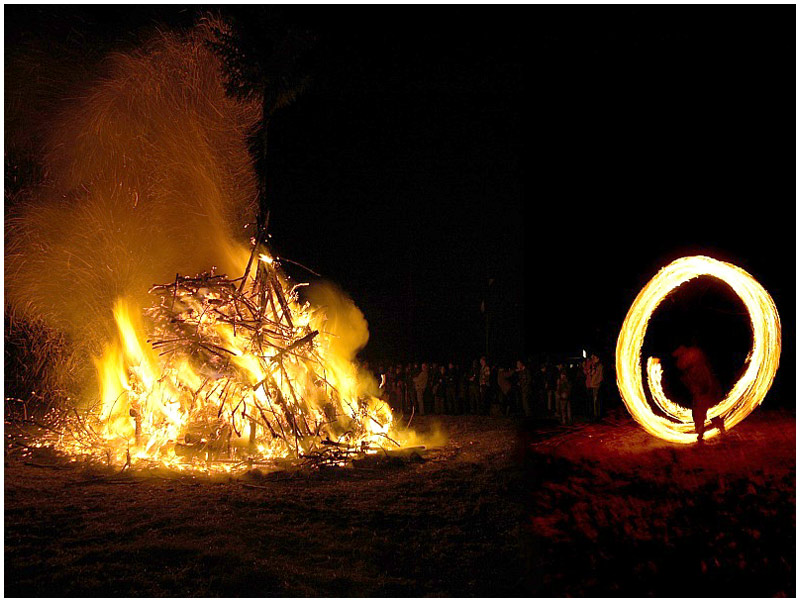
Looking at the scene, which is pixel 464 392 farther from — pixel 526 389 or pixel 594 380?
pixel 594 380

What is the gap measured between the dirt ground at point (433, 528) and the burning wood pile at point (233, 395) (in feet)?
3.80

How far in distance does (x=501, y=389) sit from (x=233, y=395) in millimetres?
7660

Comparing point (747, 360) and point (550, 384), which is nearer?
point (747, 360)

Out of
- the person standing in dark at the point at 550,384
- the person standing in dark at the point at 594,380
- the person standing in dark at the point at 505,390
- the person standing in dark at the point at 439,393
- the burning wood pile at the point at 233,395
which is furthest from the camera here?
the person standing in dark at the point at 439,393

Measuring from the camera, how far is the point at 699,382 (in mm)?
10125

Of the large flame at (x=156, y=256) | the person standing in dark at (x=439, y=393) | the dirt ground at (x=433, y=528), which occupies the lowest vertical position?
the dirt ground at (x=433, y=528)

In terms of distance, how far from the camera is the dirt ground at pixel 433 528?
521 centimetres

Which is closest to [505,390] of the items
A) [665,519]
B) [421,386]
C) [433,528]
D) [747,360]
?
[421,386]

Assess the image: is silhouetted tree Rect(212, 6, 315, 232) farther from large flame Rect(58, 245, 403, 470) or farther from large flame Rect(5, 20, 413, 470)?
large flame Rect(58, 245, 403, 470)

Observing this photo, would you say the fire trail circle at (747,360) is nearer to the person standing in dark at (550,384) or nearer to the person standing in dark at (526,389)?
the person standing in dark at (550,384)

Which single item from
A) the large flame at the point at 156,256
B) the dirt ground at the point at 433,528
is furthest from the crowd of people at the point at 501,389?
the dirt ground at the point at 433,528

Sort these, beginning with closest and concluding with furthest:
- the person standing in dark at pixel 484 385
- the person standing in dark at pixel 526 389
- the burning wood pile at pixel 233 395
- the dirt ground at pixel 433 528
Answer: the dirt ground at pixel 433 528
the burning wood pile at pixel 233 395
the person standing in dark at pixel 526 389
the person standing in dark at pixel 484 385

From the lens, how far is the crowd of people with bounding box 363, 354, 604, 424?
46.7 feet

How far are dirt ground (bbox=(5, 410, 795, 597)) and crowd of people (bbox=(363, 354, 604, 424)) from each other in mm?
3853
